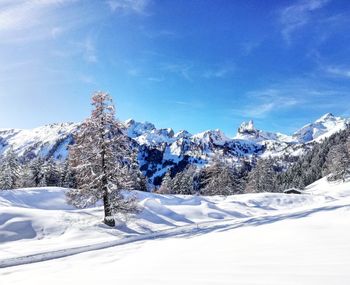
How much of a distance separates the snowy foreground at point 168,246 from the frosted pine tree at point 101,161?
1.84 meters

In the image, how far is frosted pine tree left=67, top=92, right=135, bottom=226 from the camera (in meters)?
27.2

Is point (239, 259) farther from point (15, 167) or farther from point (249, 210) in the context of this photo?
point (15, 167)

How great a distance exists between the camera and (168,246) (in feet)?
56.8

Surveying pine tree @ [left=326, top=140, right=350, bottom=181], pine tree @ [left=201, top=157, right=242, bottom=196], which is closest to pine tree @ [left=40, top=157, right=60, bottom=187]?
pine tree @ [left=201, top=157, right=242, bottom=196]

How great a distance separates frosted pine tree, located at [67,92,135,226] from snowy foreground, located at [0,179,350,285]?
72.5 inches

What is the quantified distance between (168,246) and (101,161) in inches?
476

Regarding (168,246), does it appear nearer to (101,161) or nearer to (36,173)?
(101,161)

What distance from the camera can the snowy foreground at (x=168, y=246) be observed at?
8109 millimetres

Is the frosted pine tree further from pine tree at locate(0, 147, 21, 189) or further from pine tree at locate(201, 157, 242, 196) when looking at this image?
pine tree at locate(0, 147, 21, 189)

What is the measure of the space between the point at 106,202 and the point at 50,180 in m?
58.4

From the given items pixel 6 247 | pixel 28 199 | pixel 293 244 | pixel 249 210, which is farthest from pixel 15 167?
pixel 293 244

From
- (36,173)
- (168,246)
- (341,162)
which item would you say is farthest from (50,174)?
(168,246)

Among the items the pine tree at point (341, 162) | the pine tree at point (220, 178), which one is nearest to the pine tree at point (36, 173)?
the pine tree at point (220, 178)

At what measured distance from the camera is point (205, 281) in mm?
7348
